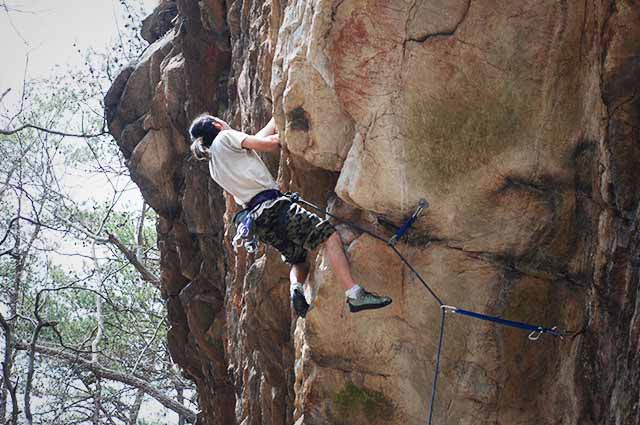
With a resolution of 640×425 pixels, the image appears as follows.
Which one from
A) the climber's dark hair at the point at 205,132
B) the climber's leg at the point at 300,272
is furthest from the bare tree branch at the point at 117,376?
the climber's dark hair at the point at 205,132

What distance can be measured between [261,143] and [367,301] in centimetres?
146

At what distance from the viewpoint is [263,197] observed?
6082mm

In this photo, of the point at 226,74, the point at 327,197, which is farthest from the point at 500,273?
the point at 226,74

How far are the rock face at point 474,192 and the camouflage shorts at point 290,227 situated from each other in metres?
0.22

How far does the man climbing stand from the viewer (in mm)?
5902

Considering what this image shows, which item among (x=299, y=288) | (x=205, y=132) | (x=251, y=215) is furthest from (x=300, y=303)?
(x=205, y=132)

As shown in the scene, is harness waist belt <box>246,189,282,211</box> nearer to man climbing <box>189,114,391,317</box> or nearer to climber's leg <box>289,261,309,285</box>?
man climbing <box>189,114,391,317</box>

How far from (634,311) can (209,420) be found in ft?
26.7

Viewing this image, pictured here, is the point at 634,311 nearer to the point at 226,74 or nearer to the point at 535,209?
the point at 535,209

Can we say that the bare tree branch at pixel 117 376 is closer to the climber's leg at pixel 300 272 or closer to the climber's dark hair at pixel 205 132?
the climber's leg at pixel 300 272

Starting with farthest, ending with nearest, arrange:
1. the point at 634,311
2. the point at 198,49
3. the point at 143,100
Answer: the point at 143,100, the point at 198,49, the point at 634,311

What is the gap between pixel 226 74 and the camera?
1040 cm

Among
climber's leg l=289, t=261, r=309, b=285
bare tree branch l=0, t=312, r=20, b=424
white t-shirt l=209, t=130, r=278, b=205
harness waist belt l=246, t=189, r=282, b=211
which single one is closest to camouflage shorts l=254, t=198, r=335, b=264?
harness waist belt l=246, t=189, r=282, b=211

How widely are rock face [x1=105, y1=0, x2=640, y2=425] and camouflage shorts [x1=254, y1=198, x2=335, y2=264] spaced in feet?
0.72
